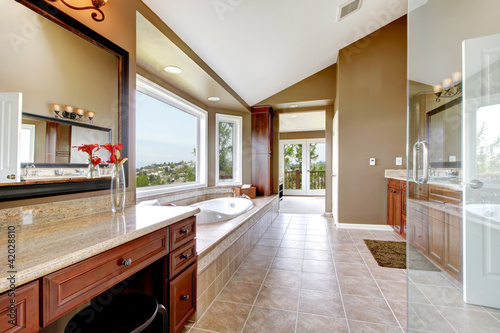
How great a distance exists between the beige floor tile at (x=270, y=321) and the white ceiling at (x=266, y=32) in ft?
8.06

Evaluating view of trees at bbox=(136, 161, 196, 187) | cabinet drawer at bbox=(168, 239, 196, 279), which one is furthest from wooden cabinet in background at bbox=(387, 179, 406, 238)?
view of trees at bbox=(136, 161, 196, 187)

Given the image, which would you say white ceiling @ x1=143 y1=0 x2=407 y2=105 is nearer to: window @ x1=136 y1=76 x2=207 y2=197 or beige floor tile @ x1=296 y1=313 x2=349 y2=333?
window @ x1=136 y1=76 x2=207 y2=197

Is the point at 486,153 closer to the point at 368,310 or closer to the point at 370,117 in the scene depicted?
the point at 368,310

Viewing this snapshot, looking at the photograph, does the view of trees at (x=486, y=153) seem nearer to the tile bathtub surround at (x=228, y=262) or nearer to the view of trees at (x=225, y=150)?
the tile bathtub surround at (x=228, y=262)

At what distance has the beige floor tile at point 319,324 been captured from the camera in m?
1.48

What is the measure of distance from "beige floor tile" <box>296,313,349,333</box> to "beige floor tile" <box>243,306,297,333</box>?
0.17 feet

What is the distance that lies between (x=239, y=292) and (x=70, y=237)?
4.65 ft

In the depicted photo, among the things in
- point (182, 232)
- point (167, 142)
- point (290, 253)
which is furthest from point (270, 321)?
point (167, 142)

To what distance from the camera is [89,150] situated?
141cm

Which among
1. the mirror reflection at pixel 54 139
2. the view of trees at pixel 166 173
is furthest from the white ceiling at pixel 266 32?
the view of trees at pixel 166 173

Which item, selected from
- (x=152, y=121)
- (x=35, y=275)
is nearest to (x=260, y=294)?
(x=35, y=275)

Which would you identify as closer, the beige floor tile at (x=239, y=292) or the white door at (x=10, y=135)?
the white door at (x=10, y=135)

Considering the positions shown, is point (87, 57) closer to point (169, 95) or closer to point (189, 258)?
point (189, 258)

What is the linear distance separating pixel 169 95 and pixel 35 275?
9.45 feet
